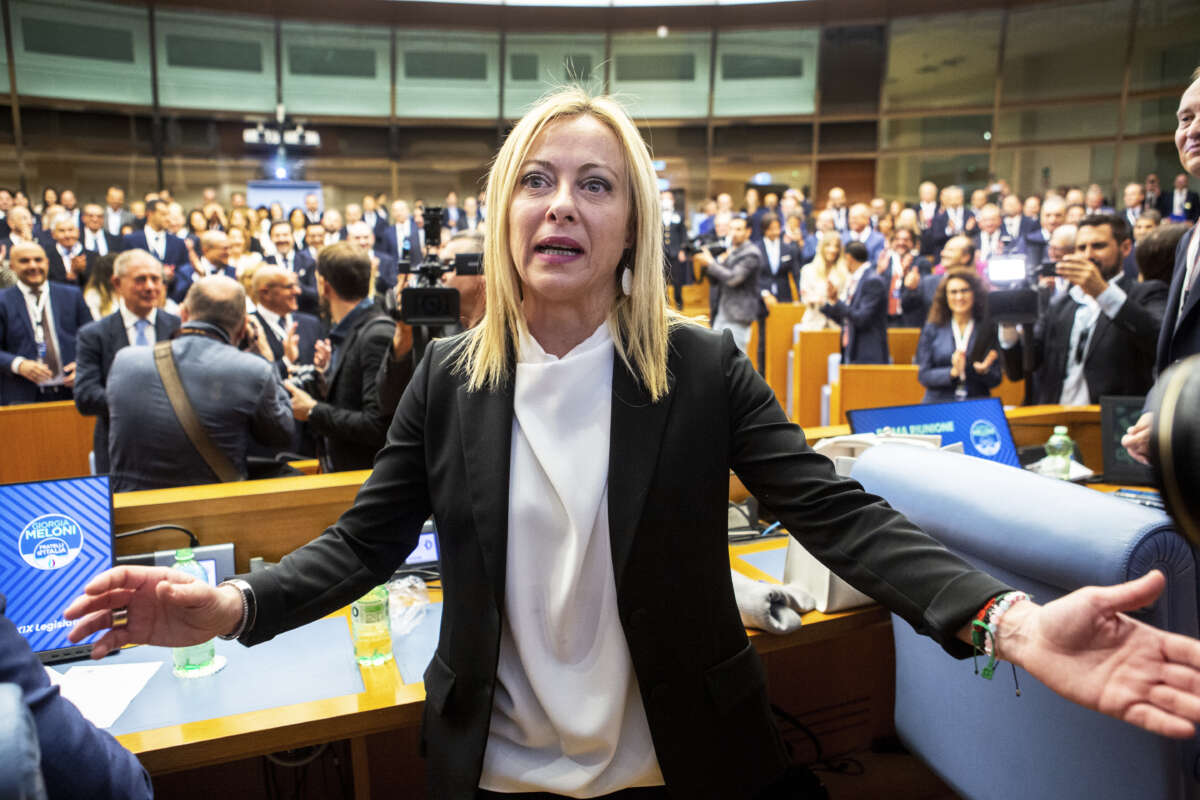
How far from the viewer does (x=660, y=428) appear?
1127 millimetres

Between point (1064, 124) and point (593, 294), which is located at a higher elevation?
point (1064, 124)

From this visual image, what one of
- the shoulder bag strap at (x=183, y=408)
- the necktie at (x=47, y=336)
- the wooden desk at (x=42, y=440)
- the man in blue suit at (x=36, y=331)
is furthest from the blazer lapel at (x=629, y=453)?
the necktie at (x=47, y=336)

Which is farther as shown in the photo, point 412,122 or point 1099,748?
point 412,122

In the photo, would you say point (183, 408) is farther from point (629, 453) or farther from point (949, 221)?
point (949, 221)

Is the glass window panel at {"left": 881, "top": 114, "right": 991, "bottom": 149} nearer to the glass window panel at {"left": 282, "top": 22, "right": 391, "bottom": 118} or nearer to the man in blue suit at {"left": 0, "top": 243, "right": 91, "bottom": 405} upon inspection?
the glass window panel at {"left": 282, "top": 22, "right": 391, "bottom": 118}

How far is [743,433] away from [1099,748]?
75cm

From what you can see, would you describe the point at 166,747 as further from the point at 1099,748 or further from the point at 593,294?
the point at 1099,748

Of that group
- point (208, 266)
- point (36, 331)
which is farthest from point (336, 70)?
point (36, 331)

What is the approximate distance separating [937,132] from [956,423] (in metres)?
12.3

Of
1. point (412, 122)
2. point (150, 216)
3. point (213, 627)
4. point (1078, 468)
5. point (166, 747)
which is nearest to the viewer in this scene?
point (213, 627)

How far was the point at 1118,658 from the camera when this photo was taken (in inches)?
32.3

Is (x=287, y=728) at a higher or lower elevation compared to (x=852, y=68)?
lower

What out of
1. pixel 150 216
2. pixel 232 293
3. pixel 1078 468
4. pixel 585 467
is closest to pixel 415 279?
pixel 232 293

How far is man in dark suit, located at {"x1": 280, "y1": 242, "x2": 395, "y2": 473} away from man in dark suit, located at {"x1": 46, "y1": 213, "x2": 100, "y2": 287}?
5.75m
